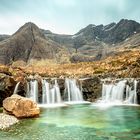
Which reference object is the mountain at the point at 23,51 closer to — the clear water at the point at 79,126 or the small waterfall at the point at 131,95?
the small waterfall at the point at 131,95

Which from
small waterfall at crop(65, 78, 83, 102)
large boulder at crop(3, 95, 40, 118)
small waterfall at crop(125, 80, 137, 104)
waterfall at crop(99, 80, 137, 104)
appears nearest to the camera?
large boulder at crop(3, 95, 40, 118)

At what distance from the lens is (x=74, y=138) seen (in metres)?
29.4

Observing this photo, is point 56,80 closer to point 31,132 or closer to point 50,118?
point 50,118

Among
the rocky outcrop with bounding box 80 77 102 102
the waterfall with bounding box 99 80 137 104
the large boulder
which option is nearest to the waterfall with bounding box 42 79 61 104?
the rocky outcrop with bounding box 80 77 102 102

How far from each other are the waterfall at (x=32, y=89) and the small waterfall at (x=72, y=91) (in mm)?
6430

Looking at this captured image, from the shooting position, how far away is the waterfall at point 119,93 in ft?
187

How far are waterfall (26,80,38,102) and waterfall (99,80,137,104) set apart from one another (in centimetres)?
1246

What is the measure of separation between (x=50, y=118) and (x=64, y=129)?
8.08 metres

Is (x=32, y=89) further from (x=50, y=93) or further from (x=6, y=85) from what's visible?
(x=6, y=85)

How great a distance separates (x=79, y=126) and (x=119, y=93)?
81.8 feet

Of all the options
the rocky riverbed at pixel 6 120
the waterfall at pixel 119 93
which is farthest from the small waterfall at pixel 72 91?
the rocky riverbed at pixel 6 120

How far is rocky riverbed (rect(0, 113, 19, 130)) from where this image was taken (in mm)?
34862

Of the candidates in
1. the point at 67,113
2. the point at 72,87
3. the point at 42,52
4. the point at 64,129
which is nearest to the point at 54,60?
the point at 42,52

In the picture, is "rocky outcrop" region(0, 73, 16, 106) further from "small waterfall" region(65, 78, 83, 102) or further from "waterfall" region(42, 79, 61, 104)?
"small waterfall" region(65, 78, 83, 102)
